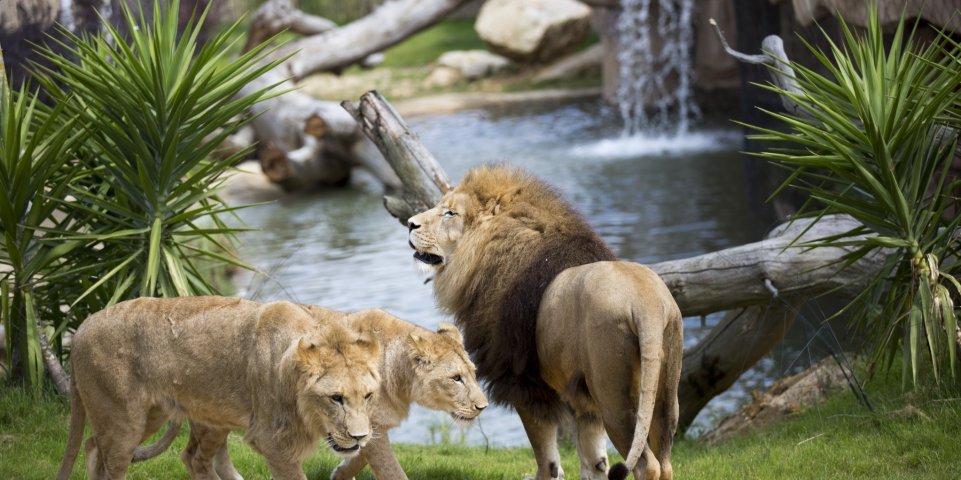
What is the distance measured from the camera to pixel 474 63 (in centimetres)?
2609

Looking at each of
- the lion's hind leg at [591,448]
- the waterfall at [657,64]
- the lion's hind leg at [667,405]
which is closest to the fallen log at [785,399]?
the lion's hind leg at [591,448]

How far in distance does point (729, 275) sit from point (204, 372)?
3.40 meters

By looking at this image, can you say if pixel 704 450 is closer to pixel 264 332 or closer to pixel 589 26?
pixel 264 332

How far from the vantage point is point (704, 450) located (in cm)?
666

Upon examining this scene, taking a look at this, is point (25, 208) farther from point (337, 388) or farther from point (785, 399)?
point (785, 399)

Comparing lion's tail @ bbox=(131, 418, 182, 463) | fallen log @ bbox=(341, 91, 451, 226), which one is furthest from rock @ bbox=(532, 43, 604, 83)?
lion's tail @ bbox=(131, 418, 182, 463)

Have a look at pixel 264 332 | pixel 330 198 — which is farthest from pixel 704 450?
pixel 330 198

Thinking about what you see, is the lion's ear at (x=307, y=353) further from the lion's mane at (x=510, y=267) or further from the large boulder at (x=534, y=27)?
the large boulder at (x=534, y=27)

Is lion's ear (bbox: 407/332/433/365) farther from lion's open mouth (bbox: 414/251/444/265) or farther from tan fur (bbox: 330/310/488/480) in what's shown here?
lion's open mouth (bbox: 414/251/444/265)

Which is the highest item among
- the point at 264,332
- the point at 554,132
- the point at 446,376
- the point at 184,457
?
the point at 264,332

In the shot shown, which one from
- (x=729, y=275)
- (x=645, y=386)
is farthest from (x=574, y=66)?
(x=645, y=386)

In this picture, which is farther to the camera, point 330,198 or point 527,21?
point 527,21

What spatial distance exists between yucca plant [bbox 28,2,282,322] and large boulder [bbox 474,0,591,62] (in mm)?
19687

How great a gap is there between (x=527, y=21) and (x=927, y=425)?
69.8 feet
